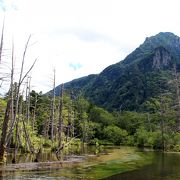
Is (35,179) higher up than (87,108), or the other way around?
(87,108)

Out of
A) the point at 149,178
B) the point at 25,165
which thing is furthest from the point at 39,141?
the point at 149,178

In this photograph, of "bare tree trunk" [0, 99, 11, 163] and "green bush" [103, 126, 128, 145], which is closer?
"bare tree trunk" [0, 99, 11, 163]

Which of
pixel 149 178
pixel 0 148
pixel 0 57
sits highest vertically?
pixel 0 57

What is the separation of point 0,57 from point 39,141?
102 feet

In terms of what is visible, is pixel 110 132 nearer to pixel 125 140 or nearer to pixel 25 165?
pixel 125 140

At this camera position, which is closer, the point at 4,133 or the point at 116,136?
the point at 4,133

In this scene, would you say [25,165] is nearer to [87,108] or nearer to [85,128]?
[85,128]

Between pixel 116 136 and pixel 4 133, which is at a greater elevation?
pixel 4 133

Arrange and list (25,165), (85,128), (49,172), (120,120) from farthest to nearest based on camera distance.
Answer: (120,120) < (85,128) < (25,165) < (49,172)

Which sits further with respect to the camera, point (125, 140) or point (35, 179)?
point (125, 140)

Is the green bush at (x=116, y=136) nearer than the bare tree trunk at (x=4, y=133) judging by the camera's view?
No

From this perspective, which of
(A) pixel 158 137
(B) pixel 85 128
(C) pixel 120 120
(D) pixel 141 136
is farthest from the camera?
(C) pixel 120 120

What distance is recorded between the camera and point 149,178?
3247 cm

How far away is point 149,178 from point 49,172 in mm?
8677
